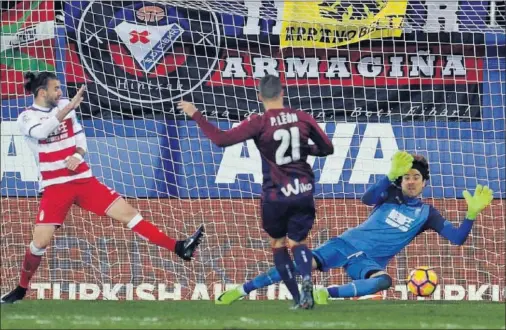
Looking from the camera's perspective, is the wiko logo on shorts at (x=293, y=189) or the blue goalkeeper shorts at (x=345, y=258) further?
the blue goalkeeper shorts at (x=345, y=258)

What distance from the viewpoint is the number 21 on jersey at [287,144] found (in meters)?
8.59

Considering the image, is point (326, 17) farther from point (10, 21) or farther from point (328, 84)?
point (10, 21)

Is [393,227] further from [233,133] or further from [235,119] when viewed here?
[235,119]

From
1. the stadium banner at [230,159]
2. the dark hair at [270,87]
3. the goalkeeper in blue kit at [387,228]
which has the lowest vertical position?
the stadium banner at [230,159]

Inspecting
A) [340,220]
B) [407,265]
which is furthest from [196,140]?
[407,265]

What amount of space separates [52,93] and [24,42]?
10.6 ft

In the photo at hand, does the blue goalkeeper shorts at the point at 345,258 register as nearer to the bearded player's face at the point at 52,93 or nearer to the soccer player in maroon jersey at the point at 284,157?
the soccer player in maroon jersey at the point at 284,157

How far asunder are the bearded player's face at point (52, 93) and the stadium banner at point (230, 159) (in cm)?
310

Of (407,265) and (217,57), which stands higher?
(217,57)

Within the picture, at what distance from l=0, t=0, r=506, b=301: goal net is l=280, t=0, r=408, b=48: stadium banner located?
14mm

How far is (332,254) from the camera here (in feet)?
33.1

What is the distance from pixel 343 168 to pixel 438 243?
3.94 feet

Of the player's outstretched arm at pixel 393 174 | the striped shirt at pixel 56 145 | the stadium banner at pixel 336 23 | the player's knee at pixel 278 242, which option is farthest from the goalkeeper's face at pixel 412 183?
the stadium banner at pixel 336 23

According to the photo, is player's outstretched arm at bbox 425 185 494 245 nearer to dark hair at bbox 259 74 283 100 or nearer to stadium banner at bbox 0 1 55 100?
dark hair at bbox 259 74 283 100
